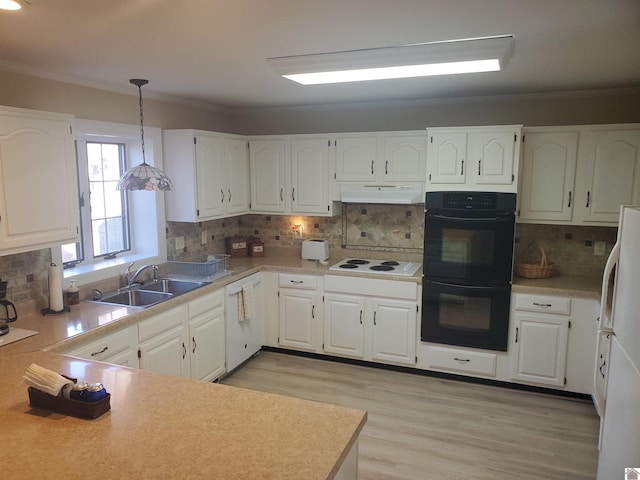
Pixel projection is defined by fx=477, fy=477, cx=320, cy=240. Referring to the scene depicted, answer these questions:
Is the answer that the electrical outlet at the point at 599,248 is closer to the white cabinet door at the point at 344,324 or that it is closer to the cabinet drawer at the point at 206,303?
the white cabinet door at the point at 344,324

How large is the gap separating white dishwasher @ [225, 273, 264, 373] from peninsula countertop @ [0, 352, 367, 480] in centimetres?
199

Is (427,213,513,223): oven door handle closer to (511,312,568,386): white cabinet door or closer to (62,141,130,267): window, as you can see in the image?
(511,312,568,386): white cabinet door

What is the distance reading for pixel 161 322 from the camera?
10.4 feet

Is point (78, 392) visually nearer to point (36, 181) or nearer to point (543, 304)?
point (36, 181)

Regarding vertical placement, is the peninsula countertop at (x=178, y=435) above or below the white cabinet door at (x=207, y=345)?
above

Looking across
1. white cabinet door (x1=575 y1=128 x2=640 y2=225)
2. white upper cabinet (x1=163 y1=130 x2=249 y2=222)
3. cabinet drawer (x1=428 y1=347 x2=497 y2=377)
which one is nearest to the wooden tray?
white upper cabinet (x1=163 y1=130 x2=249 y2=222)

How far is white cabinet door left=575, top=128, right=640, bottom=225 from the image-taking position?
3514mm

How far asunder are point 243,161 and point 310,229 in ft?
3.13

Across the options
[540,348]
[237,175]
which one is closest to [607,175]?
[540,348]

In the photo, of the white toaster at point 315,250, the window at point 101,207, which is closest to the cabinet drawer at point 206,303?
the window at point 101,207

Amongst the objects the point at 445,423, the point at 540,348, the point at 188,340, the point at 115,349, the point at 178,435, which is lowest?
the point at 445,423

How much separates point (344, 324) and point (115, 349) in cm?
204

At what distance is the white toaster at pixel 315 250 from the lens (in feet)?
14.9

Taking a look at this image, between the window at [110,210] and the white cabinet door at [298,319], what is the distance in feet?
3.90
